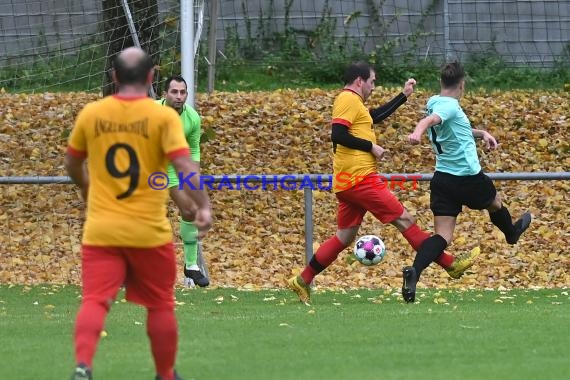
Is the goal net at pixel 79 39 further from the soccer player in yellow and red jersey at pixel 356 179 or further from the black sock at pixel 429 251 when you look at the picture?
the black sock at pixel 429 251

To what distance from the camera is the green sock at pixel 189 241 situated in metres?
11.8

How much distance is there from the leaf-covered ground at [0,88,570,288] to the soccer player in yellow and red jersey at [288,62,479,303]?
2505 millimetres

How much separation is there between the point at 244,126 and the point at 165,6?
2.71 meters

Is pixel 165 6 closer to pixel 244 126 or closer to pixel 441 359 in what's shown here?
pixel 244 126

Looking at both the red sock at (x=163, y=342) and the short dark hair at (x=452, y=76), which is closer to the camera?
the red sock at (x=163, y=342)

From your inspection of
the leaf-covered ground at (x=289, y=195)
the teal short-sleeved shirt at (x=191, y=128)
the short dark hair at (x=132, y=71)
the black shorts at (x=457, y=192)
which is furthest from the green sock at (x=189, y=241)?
the short dark hair at (x=132, y=71)

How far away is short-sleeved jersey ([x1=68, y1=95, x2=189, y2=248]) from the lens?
6258 millimetres

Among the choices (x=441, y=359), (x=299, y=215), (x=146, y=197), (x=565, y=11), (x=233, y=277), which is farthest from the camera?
(x=565, y=11)

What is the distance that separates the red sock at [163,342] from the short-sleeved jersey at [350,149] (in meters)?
4.30

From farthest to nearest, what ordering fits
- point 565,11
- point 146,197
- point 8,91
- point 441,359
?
point 565,11 < point 8,91 < point 441,359 < point 146,197

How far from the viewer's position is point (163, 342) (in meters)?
6.32

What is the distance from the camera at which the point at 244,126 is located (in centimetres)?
1747

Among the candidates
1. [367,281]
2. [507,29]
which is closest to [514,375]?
[367,281]

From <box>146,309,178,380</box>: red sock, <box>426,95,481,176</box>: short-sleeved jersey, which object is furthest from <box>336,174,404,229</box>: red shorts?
<box>146,309,178,380</box>: red sock
